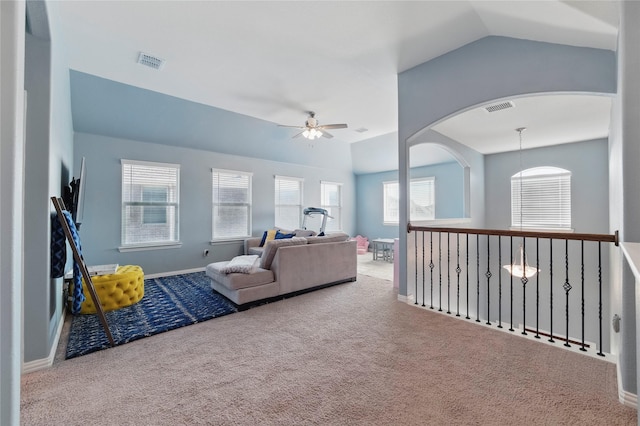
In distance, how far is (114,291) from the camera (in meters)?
3.39

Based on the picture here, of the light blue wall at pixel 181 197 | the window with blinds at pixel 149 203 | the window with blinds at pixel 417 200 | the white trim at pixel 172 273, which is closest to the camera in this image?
the light blue wall at pixel 181 197

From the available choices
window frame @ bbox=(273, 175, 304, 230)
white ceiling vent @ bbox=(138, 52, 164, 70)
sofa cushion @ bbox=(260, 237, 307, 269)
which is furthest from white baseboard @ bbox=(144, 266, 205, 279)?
white ceiling vent @ bbox=(138, 52, 164, 70)

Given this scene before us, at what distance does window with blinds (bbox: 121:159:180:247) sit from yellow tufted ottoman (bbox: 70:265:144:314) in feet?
5.31

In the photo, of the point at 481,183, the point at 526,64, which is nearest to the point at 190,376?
the point at 526,64

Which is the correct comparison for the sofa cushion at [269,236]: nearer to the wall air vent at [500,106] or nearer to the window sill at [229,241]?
the window sill at [229,241]

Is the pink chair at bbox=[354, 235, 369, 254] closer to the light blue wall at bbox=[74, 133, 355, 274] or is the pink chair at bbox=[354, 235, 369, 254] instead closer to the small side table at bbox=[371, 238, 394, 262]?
the small side table at bbox=[371, 238, 394, 262]

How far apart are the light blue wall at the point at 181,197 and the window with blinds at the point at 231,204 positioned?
5.8 inches

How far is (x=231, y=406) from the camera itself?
176cm

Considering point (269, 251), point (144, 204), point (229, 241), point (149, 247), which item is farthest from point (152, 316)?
point (229, 241)

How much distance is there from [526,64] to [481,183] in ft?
14.2

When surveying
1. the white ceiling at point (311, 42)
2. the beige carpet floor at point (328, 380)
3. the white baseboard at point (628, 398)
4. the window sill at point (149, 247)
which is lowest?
the beige carpet floor at point (328, 380)

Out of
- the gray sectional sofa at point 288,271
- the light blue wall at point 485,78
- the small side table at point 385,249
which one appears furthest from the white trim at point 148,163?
the small side table at point 385,249

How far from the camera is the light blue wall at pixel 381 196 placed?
275 inches

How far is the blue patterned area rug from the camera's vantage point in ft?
8.73
